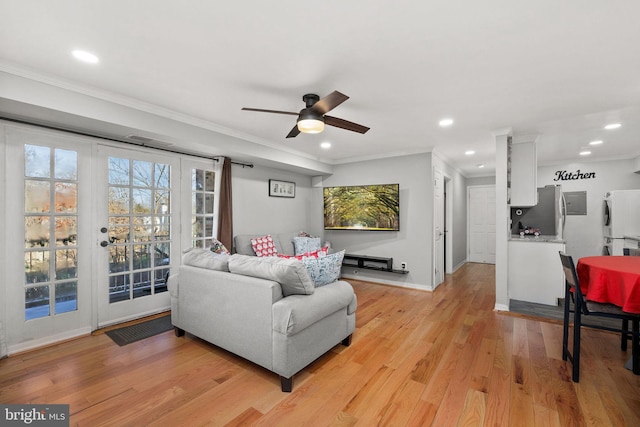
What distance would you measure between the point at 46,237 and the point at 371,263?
14.5 feet

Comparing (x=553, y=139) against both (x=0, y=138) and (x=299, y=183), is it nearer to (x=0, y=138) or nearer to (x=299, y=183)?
(x=299, y=183)

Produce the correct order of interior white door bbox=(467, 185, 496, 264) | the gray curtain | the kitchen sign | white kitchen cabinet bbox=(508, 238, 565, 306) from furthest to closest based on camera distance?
1. interior white door bbox=(467, 185, 496, 264)
2. the kitchen sign
3. the gray curtain
4. white kitchen cabinet bbox=(508, 238, 565, 306)

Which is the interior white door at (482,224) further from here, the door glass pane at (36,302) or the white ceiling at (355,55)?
the door glass pane at (36,302)

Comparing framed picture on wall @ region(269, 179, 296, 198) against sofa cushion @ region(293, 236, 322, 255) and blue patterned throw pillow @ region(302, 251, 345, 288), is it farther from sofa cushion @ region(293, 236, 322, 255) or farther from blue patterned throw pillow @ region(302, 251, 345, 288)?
blue patterned throw pillow @ region(302, 251, 345, 288)

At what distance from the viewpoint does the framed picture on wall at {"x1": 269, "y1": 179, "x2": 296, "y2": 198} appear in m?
5.16

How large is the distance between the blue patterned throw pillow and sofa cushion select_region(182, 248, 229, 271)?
2.58 feet

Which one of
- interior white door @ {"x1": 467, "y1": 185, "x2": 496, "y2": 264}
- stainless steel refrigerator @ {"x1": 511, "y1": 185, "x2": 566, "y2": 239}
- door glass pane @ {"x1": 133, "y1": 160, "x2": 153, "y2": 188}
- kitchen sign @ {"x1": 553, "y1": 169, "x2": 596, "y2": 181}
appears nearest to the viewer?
door glass pane @ {"x1": 133, "y1": 160, "x2": 153, "y2": 188}

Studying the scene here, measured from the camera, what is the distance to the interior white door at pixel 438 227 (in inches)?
189

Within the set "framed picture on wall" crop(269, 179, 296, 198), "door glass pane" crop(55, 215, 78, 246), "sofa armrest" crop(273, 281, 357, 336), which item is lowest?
"sofa armrest" crop(273, 281, 357, 336)

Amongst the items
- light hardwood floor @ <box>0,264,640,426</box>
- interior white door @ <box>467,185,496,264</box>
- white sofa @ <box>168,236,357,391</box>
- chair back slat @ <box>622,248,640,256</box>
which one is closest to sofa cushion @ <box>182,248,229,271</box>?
white sofa @ <box>168,236,357,391</box>

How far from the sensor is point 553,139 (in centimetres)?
414

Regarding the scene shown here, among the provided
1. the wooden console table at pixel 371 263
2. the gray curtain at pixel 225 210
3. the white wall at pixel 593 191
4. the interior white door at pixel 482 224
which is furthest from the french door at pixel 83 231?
the white wall at pixel 593 191

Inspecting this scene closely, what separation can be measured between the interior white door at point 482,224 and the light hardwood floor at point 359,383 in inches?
172

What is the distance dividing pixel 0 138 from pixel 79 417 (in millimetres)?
2455
